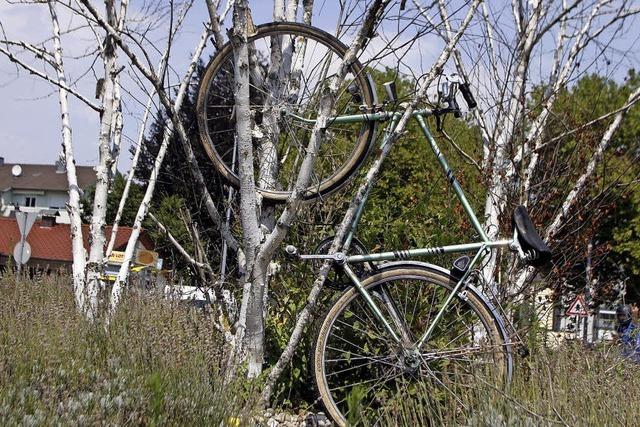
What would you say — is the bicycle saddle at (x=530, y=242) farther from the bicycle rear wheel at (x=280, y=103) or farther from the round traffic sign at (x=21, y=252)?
the round traffic sign at (x=21, y=252)

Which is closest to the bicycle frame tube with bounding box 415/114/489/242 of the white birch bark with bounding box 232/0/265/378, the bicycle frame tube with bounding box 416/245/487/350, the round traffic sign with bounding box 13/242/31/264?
the bicycle frame tube with bounding box 416/245/487/350

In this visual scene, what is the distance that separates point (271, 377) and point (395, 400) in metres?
0.57

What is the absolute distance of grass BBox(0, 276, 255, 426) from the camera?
278 cm

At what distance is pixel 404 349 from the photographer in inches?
148

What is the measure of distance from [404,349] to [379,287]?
1.06ft

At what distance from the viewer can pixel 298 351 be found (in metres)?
4.27

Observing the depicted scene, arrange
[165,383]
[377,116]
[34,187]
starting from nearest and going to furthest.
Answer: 1. [165,383]
2. [377,116]
3. [34,187]

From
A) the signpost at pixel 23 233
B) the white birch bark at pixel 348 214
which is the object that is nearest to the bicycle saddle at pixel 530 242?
the white birch bark at pixel 348 214

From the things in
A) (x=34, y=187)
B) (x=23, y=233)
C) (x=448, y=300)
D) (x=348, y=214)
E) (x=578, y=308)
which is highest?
(x=34, y=187)

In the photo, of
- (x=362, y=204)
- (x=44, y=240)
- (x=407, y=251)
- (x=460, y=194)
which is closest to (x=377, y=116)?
(x=362, y=204)

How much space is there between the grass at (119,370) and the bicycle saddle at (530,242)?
1396 mm

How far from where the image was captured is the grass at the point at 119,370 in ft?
9.11

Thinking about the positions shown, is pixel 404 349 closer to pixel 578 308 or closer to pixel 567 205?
pixel 567 205

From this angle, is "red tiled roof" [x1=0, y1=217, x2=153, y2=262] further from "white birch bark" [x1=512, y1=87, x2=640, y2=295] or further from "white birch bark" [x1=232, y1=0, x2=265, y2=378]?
"white birch bark" [x1=232, y1=0, x2=265, y2=378]
